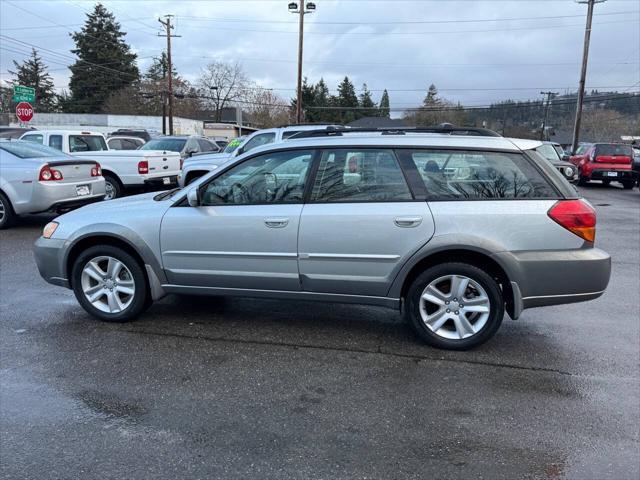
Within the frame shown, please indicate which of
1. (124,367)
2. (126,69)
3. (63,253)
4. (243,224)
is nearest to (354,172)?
(243,224)

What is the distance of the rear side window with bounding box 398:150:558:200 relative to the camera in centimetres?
396

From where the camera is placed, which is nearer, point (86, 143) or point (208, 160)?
point (208, 160)

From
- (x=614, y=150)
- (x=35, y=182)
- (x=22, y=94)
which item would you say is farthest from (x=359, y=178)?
(x=22, y=94)

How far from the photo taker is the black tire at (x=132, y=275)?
14.8ft

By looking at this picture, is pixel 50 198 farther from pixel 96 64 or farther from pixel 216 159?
pixel 96 64

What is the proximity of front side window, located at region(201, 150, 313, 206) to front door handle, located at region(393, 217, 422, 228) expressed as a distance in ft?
2.76

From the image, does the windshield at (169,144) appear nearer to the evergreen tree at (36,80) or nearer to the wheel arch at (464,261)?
the wheel arch at (464,261)

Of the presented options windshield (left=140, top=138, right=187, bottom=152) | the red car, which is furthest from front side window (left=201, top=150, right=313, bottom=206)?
the red car

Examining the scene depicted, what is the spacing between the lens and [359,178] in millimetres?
4145

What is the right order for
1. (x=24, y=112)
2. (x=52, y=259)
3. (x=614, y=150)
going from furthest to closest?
(x=614, y=150) → (x=24, y=112) → (x=52, y=259)

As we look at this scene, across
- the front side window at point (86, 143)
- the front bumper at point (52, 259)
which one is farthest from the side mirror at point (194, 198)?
the front side window at point (86, 143)

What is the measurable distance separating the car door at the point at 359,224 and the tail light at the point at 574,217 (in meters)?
0.96

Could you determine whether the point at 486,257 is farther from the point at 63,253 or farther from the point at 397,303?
the point at 63,253

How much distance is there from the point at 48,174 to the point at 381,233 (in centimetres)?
710
